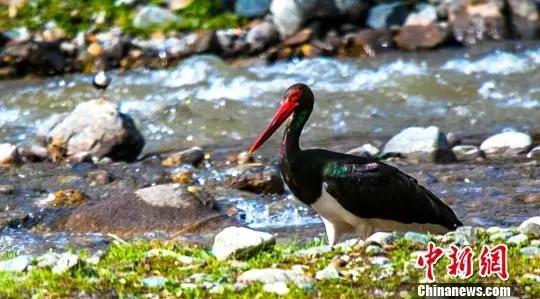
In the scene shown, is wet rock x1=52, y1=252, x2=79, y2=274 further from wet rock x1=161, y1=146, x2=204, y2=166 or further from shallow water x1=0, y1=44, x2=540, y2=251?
wet rock x1=161, y1=146, x2=204, y2=166

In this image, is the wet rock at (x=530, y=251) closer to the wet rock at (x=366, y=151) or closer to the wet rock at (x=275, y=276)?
the wet rock at (x=275, y=276)

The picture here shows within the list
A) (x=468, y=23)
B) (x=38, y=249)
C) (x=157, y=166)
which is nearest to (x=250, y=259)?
(x=38, y=249)

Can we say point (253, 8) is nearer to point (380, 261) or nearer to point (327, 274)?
point (380, 261)

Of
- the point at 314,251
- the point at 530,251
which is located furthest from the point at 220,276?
the point at 530,251

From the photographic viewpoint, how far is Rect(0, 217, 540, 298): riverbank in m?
6.09

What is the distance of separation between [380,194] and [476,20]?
10338 millimetres

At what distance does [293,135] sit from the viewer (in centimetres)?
825

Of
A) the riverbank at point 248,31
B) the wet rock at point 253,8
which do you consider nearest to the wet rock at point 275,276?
the riverbank at point 248,31

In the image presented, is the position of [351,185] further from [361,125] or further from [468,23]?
[468,23]

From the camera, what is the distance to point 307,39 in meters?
17.7

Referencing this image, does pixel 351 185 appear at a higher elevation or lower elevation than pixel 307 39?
higher

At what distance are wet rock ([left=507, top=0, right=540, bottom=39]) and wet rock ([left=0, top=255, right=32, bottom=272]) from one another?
11982 mm

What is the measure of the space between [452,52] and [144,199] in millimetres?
8413

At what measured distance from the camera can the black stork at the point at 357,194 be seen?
26.1 ft
